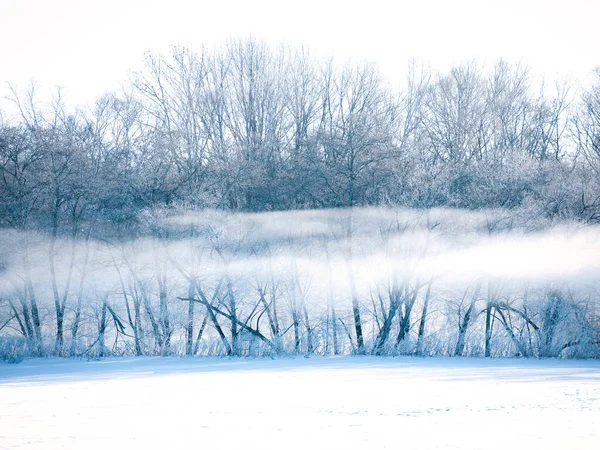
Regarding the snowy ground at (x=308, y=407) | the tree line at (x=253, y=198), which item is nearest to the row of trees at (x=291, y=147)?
the tree line at (x=253, y=198)

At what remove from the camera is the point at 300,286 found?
23.6 meters

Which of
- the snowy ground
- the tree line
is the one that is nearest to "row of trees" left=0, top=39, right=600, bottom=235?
the tree line

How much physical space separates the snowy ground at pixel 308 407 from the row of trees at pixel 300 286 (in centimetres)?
378

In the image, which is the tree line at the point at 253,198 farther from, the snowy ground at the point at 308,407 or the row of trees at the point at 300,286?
the snowy ground at the point at 308,407

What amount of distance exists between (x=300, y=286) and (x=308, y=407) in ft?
43.0

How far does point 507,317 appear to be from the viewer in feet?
73.7

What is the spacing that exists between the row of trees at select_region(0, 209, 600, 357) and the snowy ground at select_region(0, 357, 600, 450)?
3.78 metres

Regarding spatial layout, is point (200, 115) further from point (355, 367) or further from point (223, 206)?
point (355, 367)

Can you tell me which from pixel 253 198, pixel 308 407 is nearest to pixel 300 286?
pixel 253 198

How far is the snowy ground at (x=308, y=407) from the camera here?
7934 mm

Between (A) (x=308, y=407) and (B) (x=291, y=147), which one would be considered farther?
(B) (x=291, y=147)

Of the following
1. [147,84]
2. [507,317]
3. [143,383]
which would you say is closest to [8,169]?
[147,84]

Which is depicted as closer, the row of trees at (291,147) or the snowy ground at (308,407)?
the snowy ground at (308,407)

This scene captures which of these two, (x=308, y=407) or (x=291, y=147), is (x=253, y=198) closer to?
(x=291, y=147)
